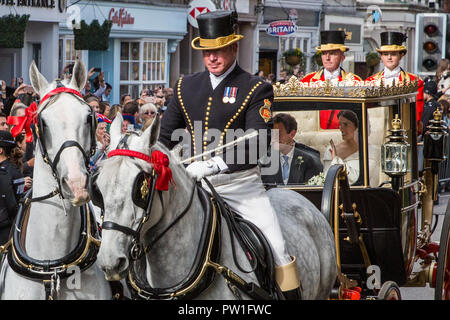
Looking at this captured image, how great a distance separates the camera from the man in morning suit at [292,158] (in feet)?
24.2

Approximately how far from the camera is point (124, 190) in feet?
13.9

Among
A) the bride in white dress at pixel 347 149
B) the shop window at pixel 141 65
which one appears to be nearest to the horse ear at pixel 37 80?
the bride in white dress at pixel 347 149

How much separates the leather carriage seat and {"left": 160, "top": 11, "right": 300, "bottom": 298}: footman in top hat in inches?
86.8

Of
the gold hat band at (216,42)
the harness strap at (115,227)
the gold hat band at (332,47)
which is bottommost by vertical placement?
the harness strap at (115,227)

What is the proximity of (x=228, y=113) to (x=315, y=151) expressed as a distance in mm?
2322

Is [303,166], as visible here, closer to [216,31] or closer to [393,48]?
[216,31]

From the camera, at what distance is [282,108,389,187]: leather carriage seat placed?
7496 mm

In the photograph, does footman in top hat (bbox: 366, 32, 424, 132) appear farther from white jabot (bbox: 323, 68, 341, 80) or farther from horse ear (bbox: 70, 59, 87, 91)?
horse ear (bbox: 70, 59, 87, 91)

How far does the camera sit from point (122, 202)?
424 cm

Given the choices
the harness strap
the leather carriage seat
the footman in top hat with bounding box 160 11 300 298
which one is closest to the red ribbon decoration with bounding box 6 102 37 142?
the footman in top hat with bounding box 160 11 300 298

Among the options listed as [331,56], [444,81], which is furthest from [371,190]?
[444,81]

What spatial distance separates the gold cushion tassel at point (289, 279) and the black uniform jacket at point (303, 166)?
84.0 inches

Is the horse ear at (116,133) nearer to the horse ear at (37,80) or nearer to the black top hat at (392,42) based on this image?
the horse ear at (37,80)

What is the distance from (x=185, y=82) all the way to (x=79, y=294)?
4.63ft
